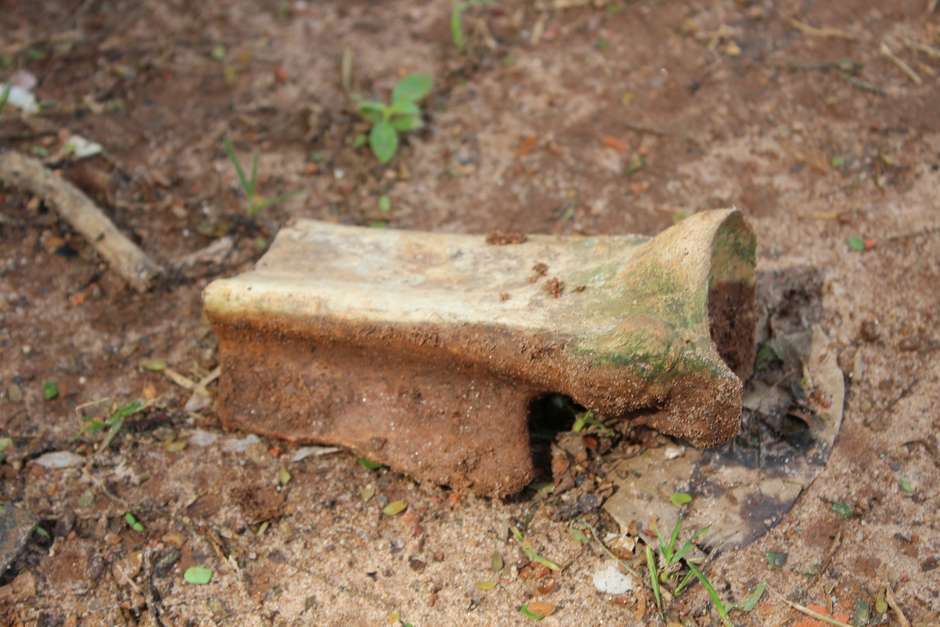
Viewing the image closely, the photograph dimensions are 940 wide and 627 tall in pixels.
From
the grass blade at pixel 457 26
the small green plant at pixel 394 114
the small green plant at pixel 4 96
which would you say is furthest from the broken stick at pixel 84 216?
the grass blade at pixel 457 26

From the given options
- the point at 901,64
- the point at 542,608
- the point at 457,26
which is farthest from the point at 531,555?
the point at 901,64

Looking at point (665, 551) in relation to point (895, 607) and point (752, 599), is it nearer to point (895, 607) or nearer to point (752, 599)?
point (752, 599)

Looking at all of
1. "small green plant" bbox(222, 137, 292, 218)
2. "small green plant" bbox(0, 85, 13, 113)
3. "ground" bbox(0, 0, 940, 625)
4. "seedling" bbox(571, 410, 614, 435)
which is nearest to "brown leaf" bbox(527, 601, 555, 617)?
"ground" bbox(0, 0, 940, 625)

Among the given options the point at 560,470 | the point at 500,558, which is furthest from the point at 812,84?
the point at 500,558

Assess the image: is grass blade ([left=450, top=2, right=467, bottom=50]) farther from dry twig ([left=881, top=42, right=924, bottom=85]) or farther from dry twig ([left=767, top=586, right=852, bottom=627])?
dry twig ([left=767, top=586, right=852, bottom=627])

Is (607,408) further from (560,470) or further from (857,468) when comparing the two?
(857,468)

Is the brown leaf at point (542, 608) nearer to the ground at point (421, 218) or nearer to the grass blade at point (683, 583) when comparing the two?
the ground at point (421, 218)
